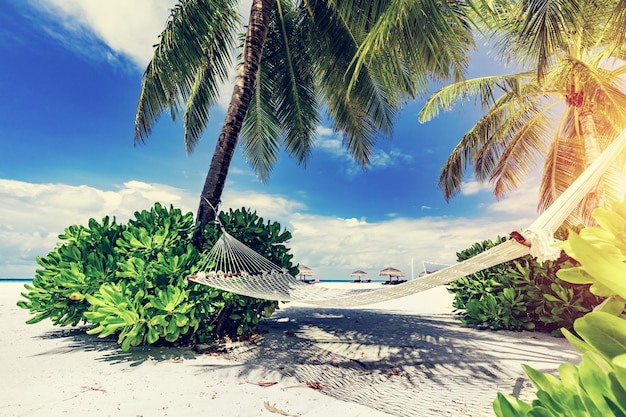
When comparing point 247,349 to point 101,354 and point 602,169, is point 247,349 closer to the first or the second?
point 101,354

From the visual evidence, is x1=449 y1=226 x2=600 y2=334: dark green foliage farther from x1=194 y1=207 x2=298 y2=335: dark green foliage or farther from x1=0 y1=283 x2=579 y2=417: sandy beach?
x1=194 y1=207 x2=298 y2=335: dark green foliage

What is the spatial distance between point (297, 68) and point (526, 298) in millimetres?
4106

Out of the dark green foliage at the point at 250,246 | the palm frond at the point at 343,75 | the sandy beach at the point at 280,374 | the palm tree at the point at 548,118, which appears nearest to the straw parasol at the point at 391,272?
the palm tree at the point at 548,118

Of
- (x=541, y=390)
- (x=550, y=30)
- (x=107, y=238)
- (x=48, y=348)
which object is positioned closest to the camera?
(x=541, y=390)

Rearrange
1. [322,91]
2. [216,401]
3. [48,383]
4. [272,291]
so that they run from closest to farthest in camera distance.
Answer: [216,401]
[48,383]
[272,291]
[322,91]

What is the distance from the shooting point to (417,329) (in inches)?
133

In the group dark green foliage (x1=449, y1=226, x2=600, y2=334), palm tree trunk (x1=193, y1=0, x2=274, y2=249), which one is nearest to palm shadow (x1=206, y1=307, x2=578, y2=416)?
dark green foliage (x1=449, y1=226, x2=600, y2=334)

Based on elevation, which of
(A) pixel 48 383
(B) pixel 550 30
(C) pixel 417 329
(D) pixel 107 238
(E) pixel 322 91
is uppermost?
(E) pixel 322 91

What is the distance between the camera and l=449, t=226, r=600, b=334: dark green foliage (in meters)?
2.95

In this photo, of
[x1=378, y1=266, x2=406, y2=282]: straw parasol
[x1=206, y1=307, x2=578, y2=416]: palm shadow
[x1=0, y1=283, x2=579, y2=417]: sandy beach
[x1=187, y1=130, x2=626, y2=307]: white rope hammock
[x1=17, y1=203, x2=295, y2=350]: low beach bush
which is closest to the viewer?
[x1=187, y1=130, x2=626, y2=307]: white rope hammock

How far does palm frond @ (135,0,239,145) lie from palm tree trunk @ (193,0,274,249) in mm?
513

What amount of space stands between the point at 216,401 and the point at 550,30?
385 cm

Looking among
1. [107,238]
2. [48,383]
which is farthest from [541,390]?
[107,238]

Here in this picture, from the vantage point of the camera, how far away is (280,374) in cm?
206
